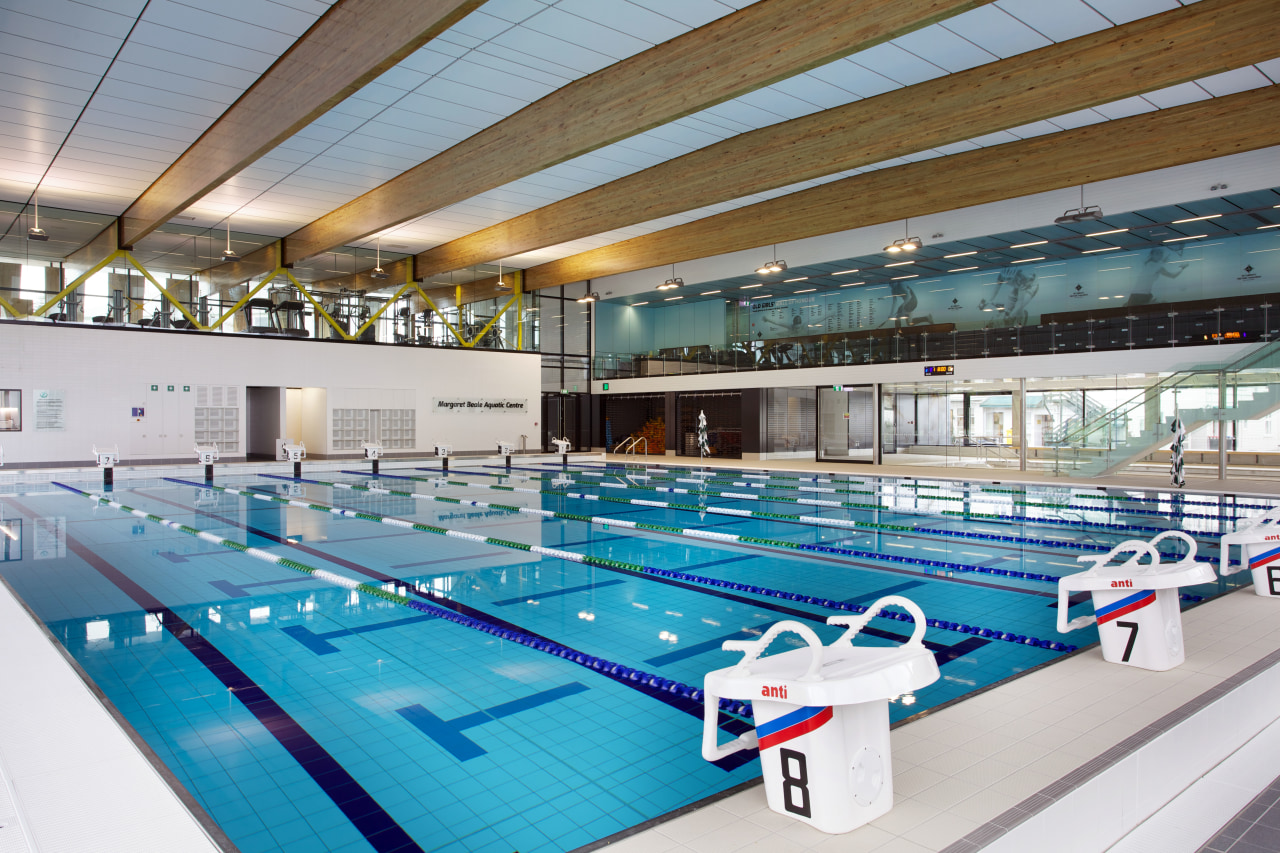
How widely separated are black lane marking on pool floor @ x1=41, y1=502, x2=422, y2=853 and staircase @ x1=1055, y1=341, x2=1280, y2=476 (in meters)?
16.1

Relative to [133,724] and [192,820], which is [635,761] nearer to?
[192,820]

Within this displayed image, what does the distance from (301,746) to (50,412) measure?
17.4 m

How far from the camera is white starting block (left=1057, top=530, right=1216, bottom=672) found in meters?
3.50

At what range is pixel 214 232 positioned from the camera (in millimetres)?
18109

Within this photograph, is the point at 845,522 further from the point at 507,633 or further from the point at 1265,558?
the point at 507,633

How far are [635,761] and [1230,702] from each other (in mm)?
2536

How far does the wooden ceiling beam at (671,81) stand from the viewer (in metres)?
6.83

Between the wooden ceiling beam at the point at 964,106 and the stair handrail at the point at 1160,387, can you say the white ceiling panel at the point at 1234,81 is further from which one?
the stair handrail at the point at 1160,387

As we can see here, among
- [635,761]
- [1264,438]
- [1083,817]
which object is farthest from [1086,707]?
[1264,438]

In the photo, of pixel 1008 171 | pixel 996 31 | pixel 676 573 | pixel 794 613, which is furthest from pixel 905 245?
pixel 794 613

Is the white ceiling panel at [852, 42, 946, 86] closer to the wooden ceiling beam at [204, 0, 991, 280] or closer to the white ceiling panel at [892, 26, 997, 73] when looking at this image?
the white ceiling panel at [892, 26, 997, 73]

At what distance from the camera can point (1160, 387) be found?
48.5 ft

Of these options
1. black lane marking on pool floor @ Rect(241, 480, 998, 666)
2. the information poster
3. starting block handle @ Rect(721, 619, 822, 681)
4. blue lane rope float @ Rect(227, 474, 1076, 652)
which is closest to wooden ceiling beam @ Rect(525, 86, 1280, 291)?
blue lane rope float @ Rect(227, 474, 1076, 652)

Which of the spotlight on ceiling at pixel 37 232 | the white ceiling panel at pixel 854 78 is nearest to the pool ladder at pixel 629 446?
the spotlight on ceiling at pixel 37 232
